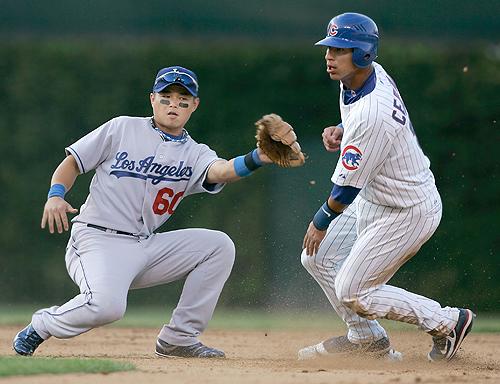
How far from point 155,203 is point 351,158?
109 centimetres

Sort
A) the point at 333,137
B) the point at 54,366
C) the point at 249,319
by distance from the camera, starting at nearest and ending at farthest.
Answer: the point at 54,366 → the point at 333,137 → the point at 249,319

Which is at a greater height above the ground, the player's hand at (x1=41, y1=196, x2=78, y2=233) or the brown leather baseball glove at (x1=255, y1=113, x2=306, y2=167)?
the brown leather baseball glove at (x1=255, y1=113, x2=306, y2=167)

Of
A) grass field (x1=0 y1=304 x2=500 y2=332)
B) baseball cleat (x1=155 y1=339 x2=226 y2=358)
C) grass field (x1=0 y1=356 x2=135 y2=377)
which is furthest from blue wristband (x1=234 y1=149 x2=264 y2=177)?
grass field (x1=0 y1=304 x2=500 y2=332)

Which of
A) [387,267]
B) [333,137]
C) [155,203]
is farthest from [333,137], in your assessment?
[155,203]

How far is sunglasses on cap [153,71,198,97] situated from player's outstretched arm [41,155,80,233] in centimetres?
56

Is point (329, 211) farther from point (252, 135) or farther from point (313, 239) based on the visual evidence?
point (252, 135)

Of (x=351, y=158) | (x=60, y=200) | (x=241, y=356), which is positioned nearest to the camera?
(x=351, y=158)

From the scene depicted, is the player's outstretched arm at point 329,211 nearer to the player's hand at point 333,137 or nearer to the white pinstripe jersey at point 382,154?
the white pinstripe jersey at point 382,154

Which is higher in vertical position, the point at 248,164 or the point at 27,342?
the point at 248,164

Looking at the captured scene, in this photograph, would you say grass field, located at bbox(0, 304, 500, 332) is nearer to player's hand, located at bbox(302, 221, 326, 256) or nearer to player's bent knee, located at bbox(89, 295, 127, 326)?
A: player's hand, located at bbox(302, 221, 326, 256)

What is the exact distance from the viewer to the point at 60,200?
4719mm

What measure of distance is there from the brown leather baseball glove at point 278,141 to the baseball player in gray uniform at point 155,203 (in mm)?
64

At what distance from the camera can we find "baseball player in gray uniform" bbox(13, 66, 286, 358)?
16.2ft

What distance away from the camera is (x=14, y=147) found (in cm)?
893
